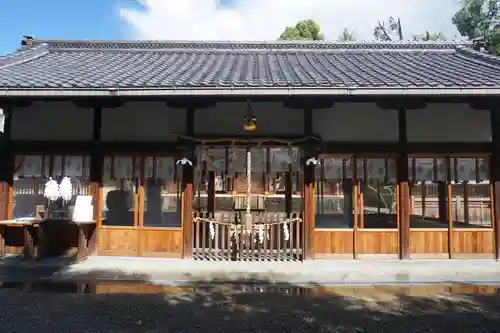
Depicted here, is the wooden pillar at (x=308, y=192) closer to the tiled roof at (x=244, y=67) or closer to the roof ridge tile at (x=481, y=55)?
the tiled roof at (x=244, y=67)

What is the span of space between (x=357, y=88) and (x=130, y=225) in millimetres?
5637

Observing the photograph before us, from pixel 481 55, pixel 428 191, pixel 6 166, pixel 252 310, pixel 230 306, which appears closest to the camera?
pixel 252 310

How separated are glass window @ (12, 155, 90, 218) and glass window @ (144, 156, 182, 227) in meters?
1.42

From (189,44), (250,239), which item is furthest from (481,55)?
(189,44)

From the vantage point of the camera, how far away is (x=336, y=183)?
852 centimetres

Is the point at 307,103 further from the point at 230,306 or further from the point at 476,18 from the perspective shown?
the point at 476,18

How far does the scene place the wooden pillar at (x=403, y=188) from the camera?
8.06 metres

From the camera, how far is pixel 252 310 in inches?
204

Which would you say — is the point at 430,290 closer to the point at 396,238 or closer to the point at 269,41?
the point at 396,238

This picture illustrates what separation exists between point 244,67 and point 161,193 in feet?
12.5

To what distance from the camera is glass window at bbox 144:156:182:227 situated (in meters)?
8.35

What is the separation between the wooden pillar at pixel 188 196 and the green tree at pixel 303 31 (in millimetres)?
22613

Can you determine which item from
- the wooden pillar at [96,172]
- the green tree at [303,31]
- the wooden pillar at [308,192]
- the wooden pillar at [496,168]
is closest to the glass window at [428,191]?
the wooden pillar at [496,168]

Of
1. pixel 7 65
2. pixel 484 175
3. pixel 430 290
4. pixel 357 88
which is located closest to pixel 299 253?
pixel 430 290
